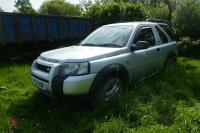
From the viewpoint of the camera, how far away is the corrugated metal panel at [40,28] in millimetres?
11492

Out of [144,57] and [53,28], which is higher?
[53,28]

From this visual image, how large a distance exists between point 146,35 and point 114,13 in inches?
521

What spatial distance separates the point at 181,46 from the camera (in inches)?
539

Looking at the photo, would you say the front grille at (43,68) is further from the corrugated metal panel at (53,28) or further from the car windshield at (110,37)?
the corrugated metal panel at (53,28)

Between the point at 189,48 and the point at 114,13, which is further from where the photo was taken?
the point at 114,13

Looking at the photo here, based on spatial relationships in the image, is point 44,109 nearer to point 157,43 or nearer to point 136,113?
point 136,113

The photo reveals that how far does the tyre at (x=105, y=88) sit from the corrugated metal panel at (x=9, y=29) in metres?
6.03

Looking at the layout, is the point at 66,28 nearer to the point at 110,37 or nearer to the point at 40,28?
the point at 40,28

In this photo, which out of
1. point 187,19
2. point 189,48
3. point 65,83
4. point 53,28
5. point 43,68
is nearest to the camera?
point 65,83

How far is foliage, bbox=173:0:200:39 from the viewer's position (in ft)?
48.7

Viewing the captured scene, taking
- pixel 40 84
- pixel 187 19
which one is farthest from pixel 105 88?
pixel 187 19

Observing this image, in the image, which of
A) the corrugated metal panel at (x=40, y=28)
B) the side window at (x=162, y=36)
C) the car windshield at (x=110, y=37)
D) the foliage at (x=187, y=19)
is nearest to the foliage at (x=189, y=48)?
the foliage at (x=187, y=19)

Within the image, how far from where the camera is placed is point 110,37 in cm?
633

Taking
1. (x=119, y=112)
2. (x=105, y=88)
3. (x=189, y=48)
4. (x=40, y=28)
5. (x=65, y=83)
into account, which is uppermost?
(x=40, y=28)
